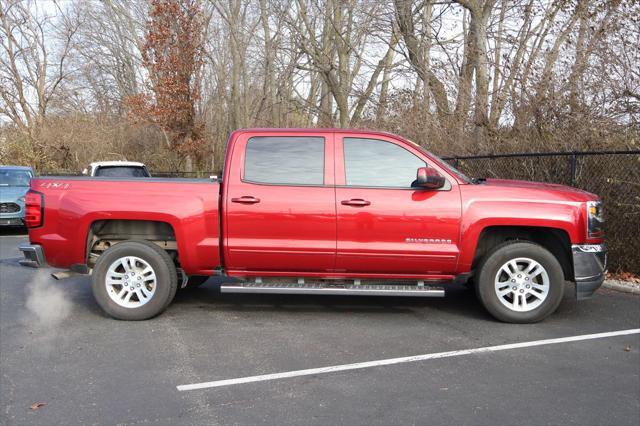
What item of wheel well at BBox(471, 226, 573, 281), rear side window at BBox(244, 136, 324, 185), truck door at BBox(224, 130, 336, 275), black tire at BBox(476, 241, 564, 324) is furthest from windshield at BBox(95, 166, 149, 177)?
black tire at BBox(476, 241, 564, 324)

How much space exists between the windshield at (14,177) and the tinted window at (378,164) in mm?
11961

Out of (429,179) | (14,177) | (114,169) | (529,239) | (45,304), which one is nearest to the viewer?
(429,179)

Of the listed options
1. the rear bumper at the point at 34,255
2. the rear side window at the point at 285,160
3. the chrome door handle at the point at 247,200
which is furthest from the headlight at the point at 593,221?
the rear bumper at the point at 34,255

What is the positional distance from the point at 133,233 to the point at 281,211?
171cm

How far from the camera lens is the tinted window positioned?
5492 millimetres

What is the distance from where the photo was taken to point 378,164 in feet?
18.2

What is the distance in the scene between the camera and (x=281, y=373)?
419cm

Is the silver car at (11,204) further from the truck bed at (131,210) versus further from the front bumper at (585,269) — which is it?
the front bumper at (585,269)

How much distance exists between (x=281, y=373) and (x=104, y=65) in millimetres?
34768

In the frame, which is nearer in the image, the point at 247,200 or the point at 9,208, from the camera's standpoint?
the point at 247,200

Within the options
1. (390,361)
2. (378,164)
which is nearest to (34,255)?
(378,164)

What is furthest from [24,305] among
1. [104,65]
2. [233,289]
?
[104,65]

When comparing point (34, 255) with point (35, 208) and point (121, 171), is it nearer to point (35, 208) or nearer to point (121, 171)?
point (35, 208)

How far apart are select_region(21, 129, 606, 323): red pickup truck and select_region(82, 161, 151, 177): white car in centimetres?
736
